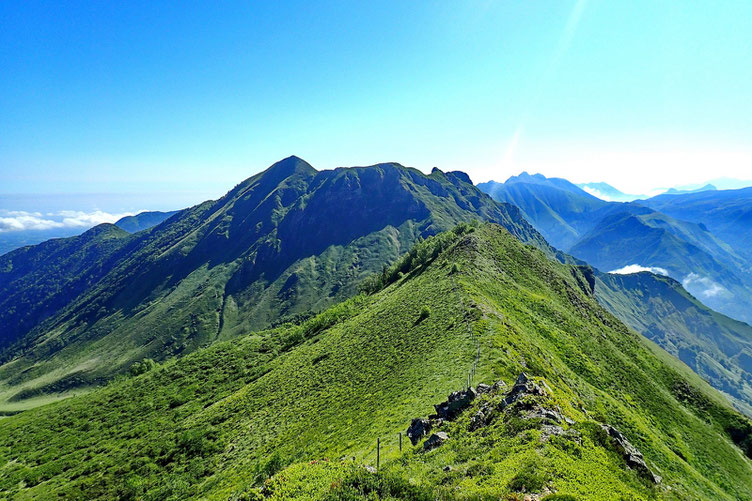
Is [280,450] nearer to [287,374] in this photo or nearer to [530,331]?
[287,374]

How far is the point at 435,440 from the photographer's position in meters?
25.1

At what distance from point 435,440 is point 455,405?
492 cm

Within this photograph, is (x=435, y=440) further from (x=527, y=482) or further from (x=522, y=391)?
(x=527, y=482)

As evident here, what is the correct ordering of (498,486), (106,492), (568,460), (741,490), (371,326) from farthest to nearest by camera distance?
(371,326), (106,492), (741,490), (568,460), (498,486)

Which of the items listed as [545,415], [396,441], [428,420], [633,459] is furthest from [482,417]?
[633,459]

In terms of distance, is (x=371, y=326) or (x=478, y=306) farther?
(x=371, y=326)

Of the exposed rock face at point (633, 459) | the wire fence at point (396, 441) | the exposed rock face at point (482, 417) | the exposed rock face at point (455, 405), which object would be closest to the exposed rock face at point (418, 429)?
the wire fence at point (396, 441)

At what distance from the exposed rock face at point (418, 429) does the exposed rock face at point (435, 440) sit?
2.04 metres

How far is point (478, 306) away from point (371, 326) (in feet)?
83.6

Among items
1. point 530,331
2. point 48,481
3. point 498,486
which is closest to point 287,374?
point 48,481

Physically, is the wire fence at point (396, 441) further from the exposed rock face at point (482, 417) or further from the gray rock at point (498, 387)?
the exposed rock face at point (482, 417)

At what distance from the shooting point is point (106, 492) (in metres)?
45.2

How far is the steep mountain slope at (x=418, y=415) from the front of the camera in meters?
20.2

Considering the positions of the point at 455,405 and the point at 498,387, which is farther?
the point at 498,387
